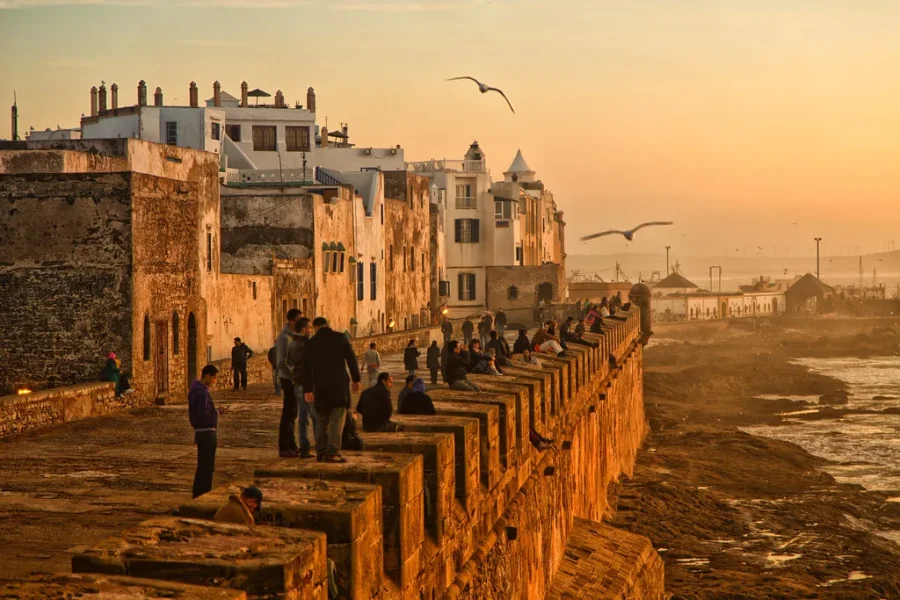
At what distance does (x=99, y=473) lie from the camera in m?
13.4

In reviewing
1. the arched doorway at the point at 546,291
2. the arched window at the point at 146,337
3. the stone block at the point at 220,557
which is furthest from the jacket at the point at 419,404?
the arched doorway at the point at 546,291

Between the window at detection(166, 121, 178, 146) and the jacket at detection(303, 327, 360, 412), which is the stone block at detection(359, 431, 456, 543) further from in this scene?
the window at detection(166, 121, 178, 146)

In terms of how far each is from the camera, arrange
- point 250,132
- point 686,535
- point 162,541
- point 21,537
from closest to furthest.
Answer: point 162,541
point 21,537
point 686,535
point 250,132

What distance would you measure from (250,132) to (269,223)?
26065mm

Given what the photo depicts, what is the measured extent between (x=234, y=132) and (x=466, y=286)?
1357 centimetres

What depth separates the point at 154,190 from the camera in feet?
70.6

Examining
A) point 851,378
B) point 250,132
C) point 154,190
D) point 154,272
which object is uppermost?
point 250,132

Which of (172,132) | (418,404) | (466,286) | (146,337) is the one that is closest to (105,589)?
(418,404)

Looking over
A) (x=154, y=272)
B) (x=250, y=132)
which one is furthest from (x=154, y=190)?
(x=250, y=132)

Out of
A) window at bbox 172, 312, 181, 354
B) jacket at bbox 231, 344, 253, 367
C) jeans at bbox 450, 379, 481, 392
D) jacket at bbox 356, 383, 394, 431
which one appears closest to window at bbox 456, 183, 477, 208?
jacket at bbox 231, 344, 253, 367

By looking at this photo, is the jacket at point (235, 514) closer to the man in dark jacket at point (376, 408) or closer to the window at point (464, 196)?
the man in dark jacket at point (376, 408)

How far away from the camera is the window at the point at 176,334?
73.6 feet

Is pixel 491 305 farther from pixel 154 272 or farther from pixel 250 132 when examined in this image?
pixel 154 272

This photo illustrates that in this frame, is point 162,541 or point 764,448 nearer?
point 162,541
